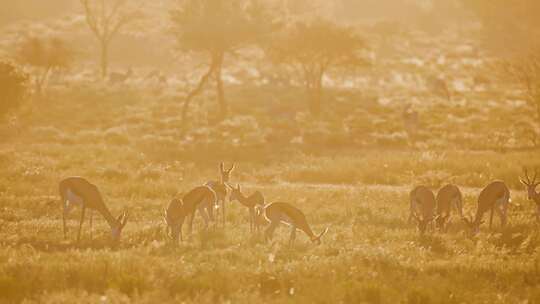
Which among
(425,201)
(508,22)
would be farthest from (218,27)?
(508,22)

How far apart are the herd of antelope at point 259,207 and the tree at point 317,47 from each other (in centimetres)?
3203

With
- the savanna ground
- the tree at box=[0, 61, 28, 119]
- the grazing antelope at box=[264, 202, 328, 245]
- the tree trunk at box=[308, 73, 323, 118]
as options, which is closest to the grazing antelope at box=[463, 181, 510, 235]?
the savanna ground

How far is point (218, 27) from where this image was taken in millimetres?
50531

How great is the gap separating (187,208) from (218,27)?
33.0 meters

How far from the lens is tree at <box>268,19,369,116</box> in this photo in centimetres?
5469

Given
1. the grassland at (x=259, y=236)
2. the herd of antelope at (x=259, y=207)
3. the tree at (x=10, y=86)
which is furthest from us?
the tree at (x=10, y=86)

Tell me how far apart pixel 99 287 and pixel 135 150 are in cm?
2373

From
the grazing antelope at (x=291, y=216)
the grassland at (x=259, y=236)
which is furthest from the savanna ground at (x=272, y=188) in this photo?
the grazing antelope at (x=291, y=216)

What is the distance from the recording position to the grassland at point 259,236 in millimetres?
14906

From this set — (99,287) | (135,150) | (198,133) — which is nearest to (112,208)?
(99,287)

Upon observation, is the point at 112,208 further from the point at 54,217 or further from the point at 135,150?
the point at 135,150

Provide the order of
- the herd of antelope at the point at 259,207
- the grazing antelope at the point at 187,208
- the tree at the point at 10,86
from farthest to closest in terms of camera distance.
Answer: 1. the tree at the point at 10,86
2. the herd of antelope at the point at 259,207
3. the grazing antelope at the point at 187,208

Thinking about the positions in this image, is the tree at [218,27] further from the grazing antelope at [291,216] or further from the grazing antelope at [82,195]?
the grazing antelope at [291,216]

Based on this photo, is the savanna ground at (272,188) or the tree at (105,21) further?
the tree at (105,21)
